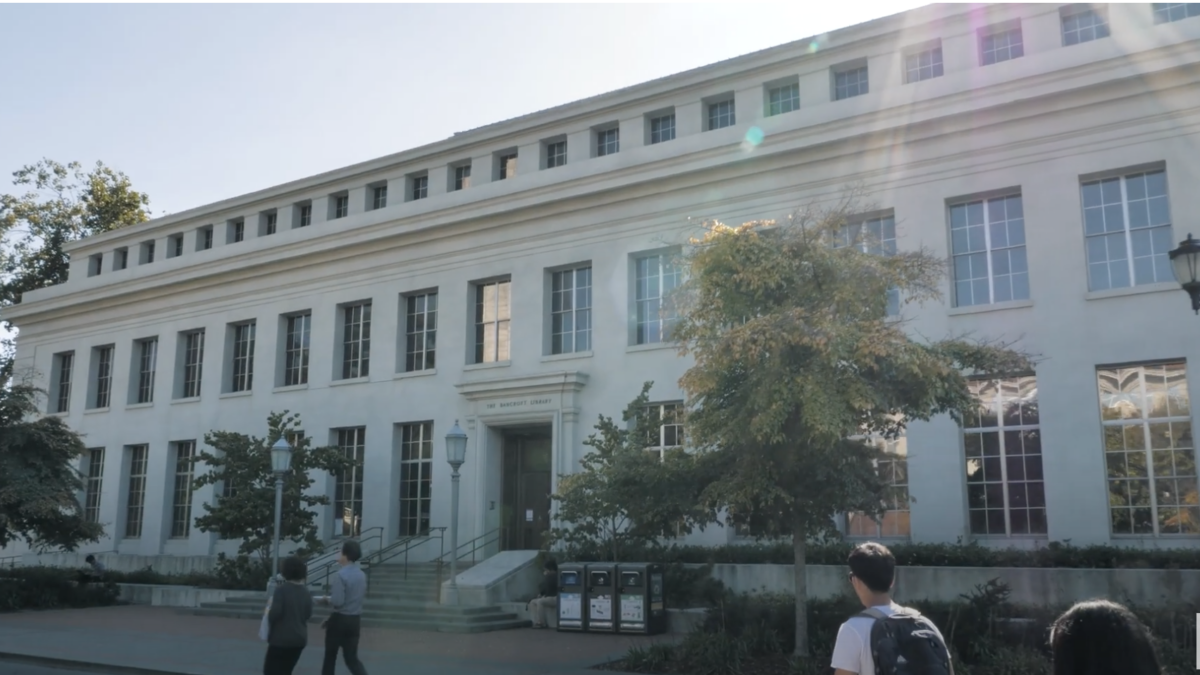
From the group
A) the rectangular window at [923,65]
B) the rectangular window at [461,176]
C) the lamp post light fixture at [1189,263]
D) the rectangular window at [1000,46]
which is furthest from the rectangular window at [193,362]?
the lamp post light fixture at [1189,263]

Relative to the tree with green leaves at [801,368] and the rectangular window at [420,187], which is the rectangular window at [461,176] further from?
the tree with green leaves at [801,368]

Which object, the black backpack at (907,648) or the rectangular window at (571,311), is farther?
the rectangular window at (571,311)

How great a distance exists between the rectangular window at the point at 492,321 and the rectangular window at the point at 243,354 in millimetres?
8605

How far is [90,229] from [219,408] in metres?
17.8

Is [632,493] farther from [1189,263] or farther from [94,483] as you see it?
[94,483]

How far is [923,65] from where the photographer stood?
75.4 feet

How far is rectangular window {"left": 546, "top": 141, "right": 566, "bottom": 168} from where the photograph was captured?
28.0 m

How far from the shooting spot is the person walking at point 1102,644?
3398 mm

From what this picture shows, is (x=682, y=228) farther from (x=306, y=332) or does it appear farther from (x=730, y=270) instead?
(x=306, y=332)

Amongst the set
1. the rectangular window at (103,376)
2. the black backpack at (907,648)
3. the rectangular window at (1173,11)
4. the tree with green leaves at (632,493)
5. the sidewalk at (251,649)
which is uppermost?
the rectangular window at (1173,11)

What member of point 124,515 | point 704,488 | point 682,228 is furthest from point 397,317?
point 704,488

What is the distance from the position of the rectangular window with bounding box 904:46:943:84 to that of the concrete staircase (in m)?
14.3

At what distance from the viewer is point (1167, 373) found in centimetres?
1895

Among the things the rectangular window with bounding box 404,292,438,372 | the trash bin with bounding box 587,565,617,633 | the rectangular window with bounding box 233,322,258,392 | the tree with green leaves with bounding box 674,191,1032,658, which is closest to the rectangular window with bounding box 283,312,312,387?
the rectangular window with bounding box 233,322,258,392
